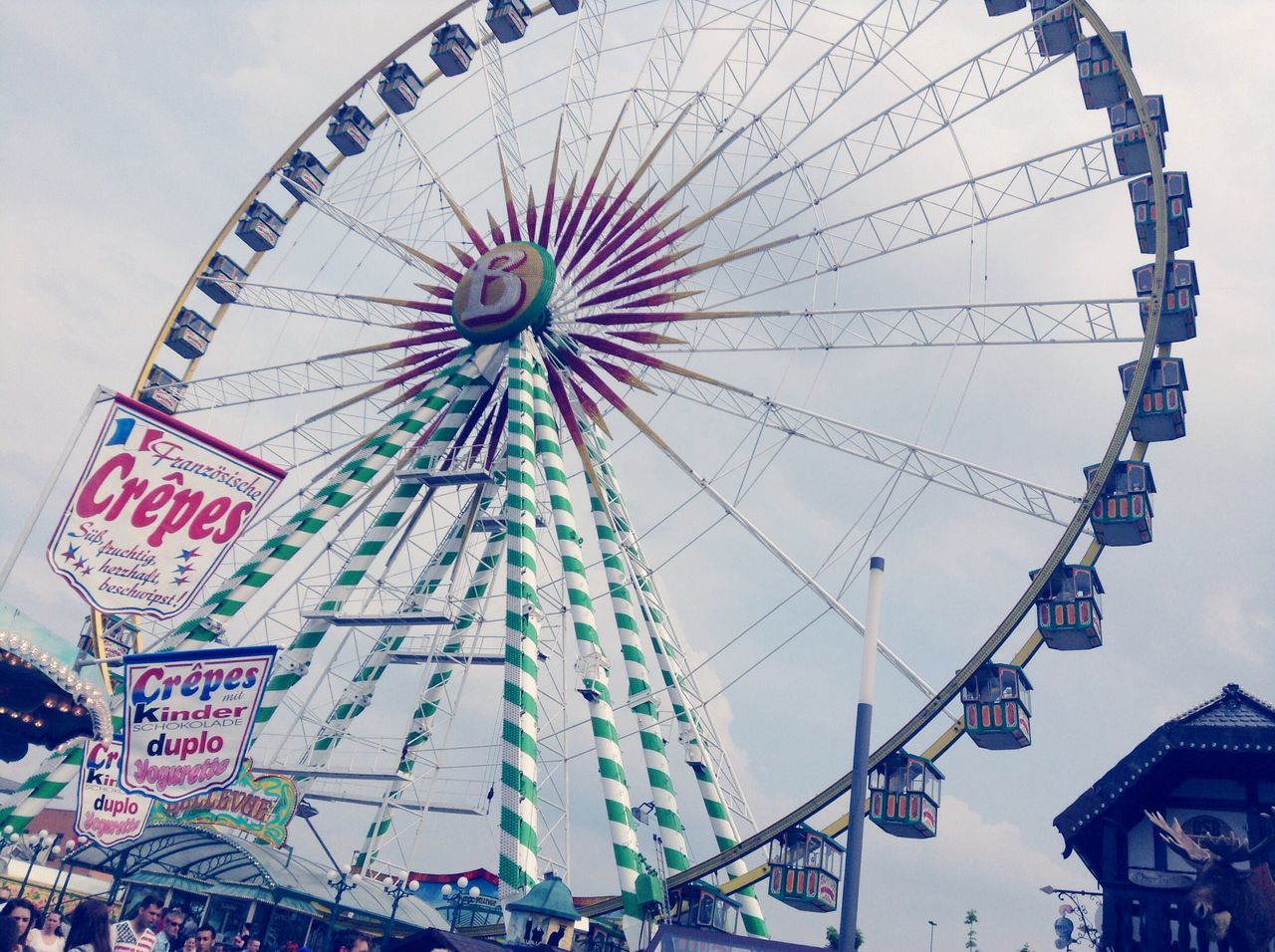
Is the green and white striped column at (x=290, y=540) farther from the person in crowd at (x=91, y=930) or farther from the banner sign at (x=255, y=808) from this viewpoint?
the person in crowd at (x=91, y=930)

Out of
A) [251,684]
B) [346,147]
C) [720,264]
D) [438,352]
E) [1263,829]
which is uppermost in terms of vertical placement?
[346,147]

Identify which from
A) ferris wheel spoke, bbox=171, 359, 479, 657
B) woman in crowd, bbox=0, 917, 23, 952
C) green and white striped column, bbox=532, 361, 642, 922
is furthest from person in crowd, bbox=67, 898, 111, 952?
ferris wheel spoke, bbox=171, 359, 479, 657

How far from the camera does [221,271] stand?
1224 inches

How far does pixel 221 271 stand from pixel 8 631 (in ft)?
60.3

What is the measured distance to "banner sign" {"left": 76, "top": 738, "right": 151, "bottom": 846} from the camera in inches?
649

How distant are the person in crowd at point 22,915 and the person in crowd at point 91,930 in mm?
398

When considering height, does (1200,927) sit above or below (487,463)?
below

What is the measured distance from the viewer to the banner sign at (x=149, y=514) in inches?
462

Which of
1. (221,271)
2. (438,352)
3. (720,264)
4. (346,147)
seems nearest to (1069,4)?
(720,264)

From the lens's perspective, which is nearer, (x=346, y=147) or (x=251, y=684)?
(x=251, y=684)

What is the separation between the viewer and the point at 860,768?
12.5 m

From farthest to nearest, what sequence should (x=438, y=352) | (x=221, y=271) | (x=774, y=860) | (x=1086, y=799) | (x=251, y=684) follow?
(x=221, y=271), (x=438, y=352), (x=774, y=860), (x=1086, y=799), (x=251, y=684)

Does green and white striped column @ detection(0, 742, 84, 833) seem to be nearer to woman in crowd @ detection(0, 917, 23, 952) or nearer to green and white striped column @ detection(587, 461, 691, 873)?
green and white striped column @ detection(587, 461, 691, 873)

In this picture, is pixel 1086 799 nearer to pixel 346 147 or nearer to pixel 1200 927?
pixel 1200 927
